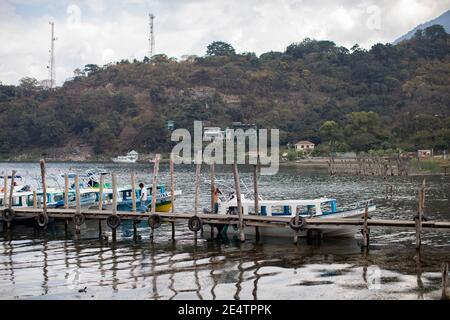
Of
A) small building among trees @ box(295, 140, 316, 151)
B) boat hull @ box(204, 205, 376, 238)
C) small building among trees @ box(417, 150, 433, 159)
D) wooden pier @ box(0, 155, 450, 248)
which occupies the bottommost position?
boat hull @ box(204, 205, 376, 238)

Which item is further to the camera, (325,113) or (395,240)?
(325,113)

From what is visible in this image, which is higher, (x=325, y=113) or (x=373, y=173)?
(x=325, y=113)

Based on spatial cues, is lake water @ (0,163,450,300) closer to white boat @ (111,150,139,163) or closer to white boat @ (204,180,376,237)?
white boat @ (204,180,376,237)

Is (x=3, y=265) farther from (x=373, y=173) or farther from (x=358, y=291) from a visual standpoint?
(x=373, y=173)

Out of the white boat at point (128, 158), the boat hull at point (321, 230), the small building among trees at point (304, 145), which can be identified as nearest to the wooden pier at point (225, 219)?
the boat hull at point (321, 230)

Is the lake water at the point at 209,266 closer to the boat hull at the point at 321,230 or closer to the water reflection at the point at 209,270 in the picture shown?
the water reflection at the point at 209,270

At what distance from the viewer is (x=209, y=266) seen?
3022 centimetres

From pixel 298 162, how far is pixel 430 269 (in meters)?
128

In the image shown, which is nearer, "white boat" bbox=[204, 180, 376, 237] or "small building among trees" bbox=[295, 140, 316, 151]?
"white boat" bbox=[204, 180, 376, 237]

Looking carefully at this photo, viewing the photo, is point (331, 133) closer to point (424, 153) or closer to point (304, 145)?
point (304, 145)

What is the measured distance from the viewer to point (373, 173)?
352 ft

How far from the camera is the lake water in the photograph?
82.8ft

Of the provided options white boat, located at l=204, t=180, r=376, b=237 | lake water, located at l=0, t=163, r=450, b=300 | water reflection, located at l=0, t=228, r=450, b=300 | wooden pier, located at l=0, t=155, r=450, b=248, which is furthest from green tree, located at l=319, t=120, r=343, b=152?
water reflection, located at l=0, t=228, r=450, b=300

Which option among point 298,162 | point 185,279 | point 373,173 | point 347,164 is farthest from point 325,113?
point 185,279
